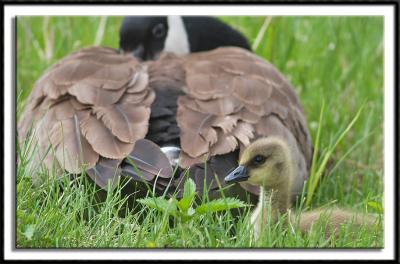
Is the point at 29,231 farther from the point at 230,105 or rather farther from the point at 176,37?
the point at 176,37

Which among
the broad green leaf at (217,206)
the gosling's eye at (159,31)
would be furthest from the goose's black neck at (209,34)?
the broad green leaf at (217,206)

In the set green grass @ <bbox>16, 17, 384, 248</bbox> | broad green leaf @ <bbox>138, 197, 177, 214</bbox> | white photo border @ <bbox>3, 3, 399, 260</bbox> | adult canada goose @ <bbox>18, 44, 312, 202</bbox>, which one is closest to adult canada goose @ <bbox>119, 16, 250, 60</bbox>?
green grass @ <bbox>16, 17, 384, 248</bbox>

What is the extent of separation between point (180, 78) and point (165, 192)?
47.2 inches

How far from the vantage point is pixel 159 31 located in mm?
6906

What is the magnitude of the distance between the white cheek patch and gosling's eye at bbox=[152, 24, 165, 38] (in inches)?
2.7

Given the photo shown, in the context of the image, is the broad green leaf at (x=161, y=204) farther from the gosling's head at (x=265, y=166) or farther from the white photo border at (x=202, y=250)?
the gosling's head at (x=265, y=166)

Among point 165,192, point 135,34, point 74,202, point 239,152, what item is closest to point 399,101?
point 239,152

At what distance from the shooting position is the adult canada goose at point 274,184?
4473mm

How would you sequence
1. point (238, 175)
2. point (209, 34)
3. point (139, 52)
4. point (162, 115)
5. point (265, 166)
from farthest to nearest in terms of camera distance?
point (209, 34), point (139, 52), point (162, 115), point (265, 166), point (238, 175)

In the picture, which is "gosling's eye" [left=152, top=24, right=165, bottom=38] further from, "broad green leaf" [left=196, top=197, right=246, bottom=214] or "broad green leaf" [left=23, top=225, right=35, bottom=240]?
"broad green leaf" [left=23, top=225, right=35, bottom=240]

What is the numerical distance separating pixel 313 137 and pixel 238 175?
88.5 inches

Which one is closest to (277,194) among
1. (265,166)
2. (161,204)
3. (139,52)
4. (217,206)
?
(265,166)

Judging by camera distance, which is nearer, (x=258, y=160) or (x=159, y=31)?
(x=258, y=160)

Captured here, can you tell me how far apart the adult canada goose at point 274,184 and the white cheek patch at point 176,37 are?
2414mm
